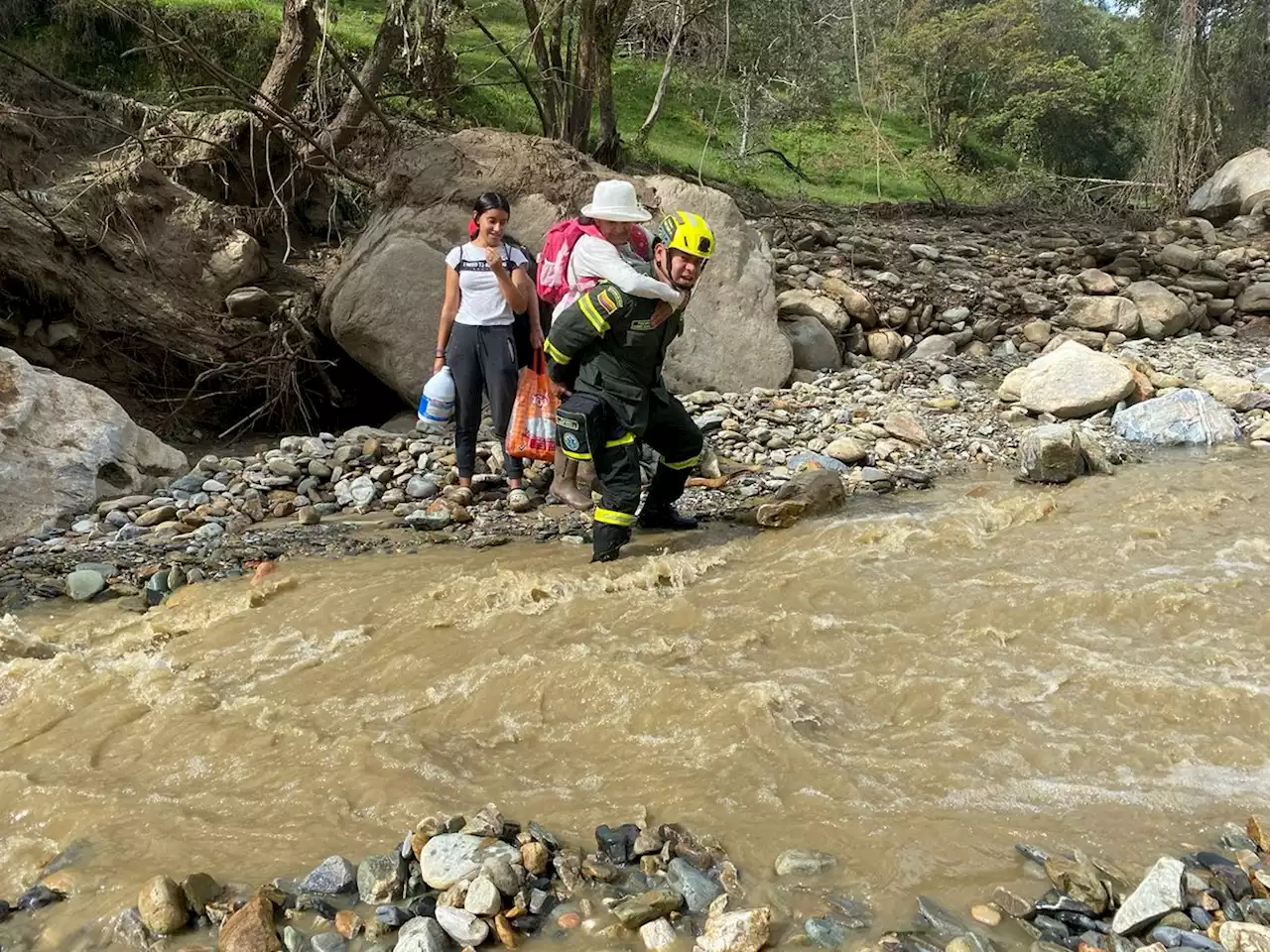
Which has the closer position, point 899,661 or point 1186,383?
point 899,661

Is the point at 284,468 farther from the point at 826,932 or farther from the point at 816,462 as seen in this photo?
the point at 826,932

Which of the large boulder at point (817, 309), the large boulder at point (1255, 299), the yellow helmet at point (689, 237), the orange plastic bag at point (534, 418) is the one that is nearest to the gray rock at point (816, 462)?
the orange plastic bag at point (534, 418)

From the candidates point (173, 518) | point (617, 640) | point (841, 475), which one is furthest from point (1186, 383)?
point (173, 518)

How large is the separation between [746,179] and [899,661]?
1202 centimetres

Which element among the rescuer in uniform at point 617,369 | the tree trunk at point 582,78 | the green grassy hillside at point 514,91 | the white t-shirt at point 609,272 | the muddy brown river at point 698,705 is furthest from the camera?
the green grassy hillside at point 514,91

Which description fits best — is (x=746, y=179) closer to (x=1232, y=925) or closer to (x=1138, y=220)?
(x=1138, y=220)

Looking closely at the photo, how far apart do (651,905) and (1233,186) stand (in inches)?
541

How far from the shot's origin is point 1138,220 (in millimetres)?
13203

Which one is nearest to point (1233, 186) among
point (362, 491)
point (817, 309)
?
point (817, 309)

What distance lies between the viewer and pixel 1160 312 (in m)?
9.70

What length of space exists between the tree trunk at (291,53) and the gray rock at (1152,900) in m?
8.91

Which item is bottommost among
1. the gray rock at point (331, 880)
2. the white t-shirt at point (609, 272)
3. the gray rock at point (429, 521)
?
the gray rock at point (331, 880)

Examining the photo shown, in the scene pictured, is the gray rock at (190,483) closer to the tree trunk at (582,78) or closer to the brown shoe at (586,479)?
the brown shoe at (586,479)

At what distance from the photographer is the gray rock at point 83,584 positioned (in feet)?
16.1
